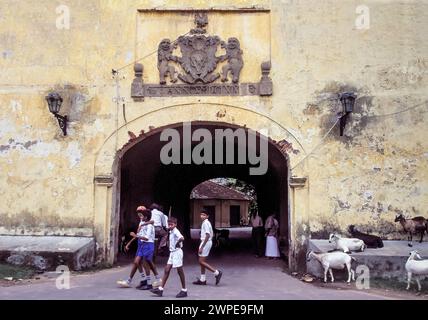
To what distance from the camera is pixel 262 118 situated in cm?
1082

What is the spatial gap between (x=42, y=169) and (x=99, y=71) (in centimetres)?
248

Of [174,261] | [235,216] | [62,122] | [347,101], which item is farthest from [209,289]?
[235,216]

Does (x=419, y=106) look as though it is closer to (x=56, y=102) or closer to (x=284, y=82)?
(x=284, y=82)

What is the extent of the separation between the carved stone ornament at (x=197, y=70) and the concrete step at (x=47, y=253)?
3435mm

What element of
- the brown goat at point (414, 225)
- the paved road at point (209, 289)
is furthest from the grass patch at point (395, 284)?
the brown goat at point (414, 225)

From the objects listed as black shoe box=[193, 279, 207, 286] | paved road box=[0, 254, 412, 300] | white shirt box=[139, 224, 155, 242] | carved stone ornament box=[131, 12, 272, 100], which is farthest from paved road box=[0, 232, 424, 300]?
carved stone ornament box=[131, 12, 272, 100]

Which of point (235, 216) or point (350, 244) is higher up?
point (350, 244)

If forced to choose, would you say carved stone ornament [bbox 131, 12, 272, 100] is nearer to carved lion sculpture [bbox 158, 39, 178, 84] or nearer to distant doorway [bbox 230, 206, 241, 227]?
carved lion sculpture [bbox 158, 39, 178, 84]

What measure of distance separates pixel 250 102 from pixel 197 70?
53.2 inches

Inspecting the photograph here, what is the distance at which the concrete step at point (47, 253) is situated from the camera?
32.8 ft

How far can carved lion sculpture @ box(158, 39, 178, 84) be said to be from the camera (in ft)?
36.1

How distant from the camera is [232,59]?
36.1 feet

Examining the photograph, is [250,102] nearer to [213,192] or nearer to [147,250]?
[147,250]

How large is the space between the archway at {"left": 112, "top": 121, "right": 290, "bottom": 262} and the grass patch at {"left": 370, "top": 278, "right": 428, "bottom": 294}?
2602 mm
